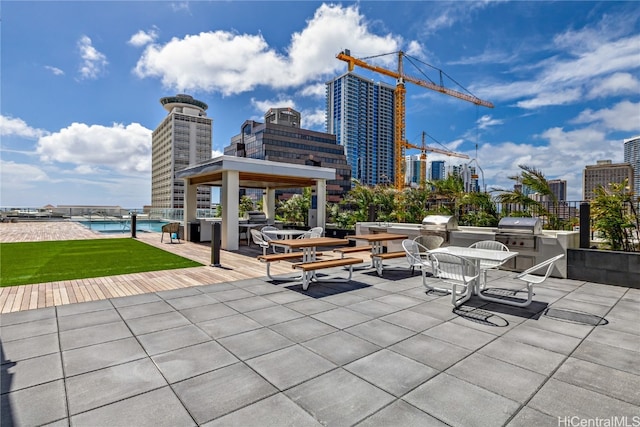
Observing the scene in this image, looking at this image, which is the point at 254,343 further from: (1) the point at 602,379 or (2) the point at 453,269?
(1) the point at 602,379

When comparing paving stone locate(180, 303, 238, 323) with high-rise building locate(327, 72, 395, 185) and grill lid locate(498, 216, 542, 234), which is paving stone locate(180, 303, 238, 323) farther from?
high-rise building locate(327, 72, 395, 185)

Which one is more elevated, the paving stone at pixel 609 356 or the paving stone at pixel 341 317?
the paving stone at pixel 609 356

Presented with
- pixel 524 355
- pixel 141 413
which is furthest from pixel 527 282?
pixel 141 413

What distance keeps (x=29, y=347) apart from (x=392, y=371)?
3.71 m

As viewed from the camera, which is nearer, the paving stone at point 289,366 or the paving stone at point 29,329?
the paving stone at point 289,366

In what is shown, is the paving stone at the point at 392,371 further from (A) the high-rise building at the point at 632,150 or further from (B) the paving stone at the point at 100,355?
(A) the high-rise building at the point at 632,150

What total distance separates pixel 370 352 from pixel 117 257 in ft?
29.9

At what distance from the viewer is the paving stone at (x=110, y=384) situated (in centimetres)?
242

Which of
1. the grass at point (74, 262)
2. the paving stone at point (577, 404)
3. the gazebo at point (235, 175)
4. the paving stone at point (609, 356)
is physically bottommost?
the paving stone at point (577, 404)

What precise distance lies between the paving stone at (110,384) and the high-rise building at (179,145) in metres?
108

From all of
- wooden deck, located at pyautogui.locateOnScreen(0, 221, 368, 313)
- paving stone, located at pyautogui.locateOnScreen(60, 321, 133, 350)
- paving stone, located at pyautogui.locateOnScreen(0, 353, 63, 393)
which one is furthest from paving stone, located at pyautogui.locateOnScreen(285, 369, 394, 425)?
wooden deck, located at pyautogui.locateOnScreen(0, 221, 368, 313)

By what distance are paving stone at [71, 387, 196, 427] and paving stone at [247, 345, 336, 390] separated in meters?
0.73

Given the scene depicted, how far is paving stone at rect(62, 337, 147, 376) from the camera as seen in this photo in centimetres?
294

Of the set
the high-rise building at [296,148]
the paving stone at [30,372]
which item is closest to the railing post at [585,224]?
the paving stone at [30,372]
